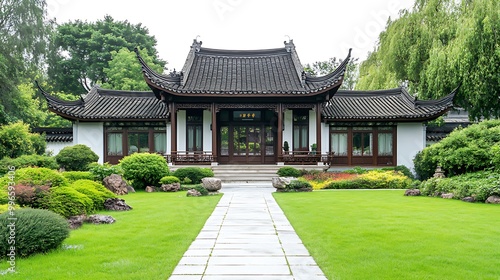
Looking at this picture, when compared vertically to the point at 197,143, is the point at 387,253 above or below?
below

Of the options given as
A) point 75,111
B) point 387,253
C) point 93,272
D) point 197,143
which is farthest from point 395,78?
point 93,272

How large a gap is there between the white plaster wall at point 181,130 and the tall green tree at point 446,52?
11139mm

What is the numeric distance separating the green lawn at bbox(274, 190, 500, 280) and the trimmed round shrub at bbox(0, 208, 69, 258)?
323 centimetres

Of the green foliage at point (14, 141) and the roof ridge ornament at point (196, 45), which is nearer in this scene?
the green foliage at point (14, 141)

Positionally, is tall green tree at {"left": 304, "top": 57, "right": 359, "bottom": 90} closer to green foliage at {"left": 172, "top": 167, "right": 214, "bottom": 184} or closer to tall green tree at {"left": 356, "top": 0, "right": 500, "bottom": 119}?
tall green tree at {"left": 356, "top": 0, "right": 500, "bottom": 119}

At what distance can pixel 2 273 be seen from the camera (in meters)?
4.16

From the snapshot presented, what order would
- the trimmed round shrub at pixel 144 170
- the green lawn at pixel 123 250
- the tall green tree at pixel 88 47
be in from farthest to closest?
the tall green tree at pixel 88 47 < the trimmed round shrub at pixel 144 170 < the green lawn at pixel 123 250

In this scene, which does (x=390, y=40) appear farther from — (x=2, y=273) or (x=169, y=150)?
(x=2, y=273)

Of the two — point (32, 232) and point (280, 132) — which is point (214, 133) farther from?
point (32, 232)

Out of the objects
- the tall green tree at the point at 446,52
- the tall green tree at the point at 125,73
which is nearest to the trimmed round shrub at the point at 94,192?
the tall green tree at the point at 446,52

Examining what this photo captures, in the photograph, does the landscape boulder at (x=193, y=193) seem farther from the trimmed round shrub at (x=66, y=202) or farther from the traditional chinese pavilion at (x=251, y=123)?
the traditional chinese pavilion at (x=251, y=123)

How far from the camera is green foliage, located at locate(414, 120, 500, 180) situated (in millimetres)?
12000

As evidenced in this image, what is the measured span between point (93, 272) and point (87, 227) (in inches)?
105

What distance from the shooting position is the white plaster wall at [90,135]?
65.7ft
